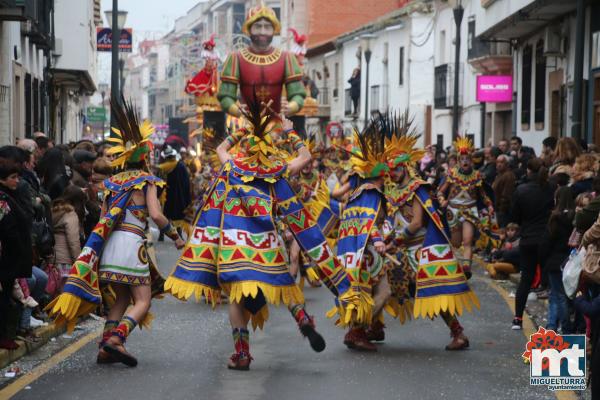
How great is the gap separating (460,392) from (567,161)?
6064 millimetres

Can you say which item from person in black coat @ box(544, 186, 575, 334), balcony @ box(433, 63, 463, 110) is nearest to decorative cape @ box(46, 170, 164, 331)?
person in black coat @ box(544, 186, 575, 334)

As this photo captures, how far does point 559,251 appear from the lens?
441 inches

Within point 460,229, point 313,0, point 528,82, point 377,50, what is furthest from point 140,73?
point 460,229

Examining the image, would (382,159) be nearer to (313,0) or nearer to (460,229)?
(460,229)

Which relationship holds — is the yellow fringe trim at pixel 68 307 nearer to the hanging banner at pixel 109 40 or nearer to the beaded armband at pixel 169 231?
the beaded armband at pixel 169 231

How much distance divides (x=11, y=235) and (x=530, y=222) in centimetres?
518

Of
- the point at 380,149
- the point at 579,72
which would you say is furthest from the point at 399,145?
the point at 579,72

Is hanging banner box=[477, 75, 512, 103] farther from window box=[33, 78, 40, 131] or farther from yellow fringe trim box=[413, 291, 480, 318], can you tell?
yellow fringe trim box=[413, 291, 480, 318]

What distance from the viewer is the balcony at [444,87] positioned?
128 ft

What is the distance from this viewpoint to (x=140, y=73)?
500 ft

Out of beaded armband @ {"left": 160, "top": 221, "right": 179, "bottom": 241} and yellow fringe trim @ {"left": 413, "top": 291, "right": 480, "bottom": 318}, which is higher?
beaded armband @ {"left": 160, "top": 221, "right": 179, "bottom": 241}

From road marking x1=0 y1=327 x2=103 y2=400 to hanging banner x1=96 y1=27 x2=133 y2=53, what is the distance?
974 inches

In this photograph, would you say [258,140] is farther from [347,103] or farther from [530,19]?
[347,103]

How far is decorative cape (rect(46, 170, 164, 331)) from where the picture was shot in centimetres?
988
